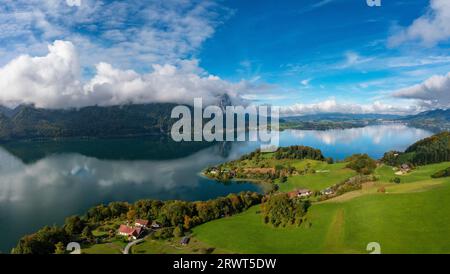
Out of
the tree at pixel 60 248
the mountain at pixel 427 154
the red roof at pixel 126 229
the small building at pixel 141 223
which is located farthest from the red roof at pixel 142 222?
the mountain at pixel 427 154

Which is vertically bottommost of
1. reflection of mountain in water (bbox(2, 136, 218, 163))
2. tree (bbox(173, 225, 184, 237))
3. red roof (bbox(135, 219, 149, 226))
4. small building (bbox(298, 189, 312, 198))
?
tree (bbox(173, 225, 184, 237))

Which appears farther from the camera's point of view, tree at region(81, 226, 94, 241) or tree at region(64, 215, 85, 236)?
tree at region(64, 215, 85, 236)

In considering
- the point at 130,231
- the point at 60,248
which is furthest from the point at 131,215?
the point at 60,248

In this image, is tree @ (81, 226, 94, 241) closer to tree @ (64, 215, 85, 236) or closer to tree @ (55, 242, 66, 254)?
tree @ (64, 215, 85, 236)

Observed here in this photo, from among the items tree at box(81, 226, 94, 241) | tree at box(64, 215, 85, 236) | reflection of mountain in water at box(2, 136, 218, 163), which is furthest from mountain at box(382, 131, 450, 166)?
reflection of mountain in water at box(2, 136, 218, 163)

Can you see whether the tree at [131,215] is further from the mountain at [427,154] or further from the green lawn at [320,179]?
the mountain at [427,154]
